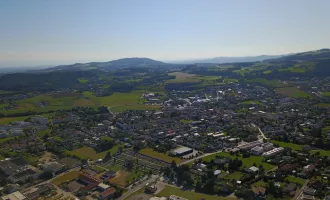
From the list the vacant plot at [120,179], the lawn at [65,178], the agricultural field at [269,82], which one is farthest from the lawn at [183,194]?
the agricultural field at [269,82]

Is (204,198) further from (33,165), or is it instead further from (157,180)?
(33,165)

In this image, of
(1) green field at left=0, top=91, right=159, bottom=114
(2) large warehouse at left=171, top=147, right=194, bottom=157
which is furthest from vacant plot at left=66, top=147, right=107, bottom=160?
(1) green field at left=0, top=91, right=159, bottom=114

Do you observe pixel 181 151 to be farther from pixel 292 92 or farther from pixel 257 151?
pixel 292 92

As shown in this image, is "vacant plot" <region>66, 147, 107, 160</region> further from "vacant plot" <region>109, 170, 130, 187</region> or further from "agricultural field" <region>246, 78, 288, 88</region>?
"agricultural field" <region>246, 78, 288, 88</region>

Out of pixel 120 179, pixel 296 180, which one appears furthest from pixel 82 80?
pixel 296 180

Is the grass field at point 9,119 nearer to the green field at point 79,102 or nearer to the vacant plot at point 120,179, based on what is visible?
the green field at point 79,102

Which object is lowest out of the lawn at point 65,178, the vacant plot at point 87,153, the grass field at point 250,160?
the grass field at point 250,160
